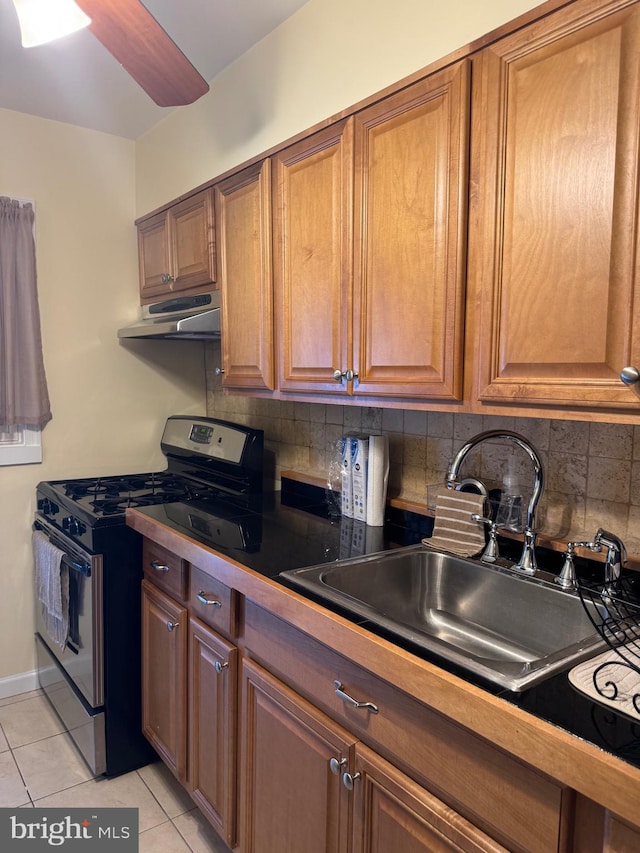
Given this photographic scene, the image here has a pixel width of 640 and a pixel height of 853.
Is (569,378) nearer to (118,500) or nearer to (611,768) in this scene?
(611,768)

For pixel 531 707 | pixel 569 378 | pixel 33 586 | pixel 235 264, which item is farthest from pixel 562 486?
pixel 33 586

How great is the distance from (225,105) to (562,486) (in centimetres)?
181

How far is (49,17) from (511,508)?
5.10 ft

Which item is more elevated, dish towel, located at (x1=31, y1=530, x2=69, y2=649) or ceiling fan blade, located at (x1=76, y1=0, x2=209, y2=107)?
ceiling fan blade, located at (x1=76, y1=0, x2=209, y2=107)

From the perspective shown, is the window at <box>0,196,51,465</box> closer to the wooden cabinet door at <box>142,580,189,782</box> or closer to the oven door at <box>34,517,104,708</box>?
the oven door at <box>34,517,104,708</box>

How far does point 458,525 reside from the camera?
5.03ft

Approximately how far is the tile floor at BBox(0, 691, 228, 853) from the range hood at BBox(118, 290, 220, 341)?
1.65 meters

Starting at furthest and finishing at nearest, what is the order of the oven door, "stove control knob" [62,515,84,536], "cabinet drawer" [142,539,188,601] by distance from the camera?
1. "stove control knob" [62,515,84,536]
2. the oven door
3. "cabinet drawer" [142,539,188,601]

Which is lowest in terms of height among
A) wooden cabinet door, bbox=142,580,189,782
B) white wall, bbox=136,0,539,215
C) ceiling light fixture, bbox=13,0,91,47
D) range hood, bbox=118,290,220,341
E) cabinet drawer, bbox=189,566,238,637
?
wooden cabinet door, bbox=142,580,189,782

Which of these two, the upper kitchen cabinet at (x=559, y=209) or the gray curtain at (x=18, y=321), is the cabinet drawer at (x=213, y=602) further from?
the gray curtain at (x=18, y=321)

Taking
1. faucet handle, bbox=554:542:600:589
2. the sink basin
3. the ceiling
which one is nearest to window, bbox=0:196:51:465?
the ceiling

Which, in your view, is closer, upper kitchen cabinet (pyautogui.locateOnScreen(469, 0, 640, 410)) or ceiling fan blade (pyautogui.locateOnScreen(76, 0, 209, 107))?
upper kitchen cabinet (pyautogui.locateOnScreen(469, 0, 640, 410))

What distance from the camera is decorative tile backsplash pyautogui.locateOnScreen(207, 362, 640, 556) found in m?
1.33

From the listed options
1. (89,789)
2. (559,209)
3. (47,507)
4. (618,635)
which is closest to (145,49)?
(559,209)
